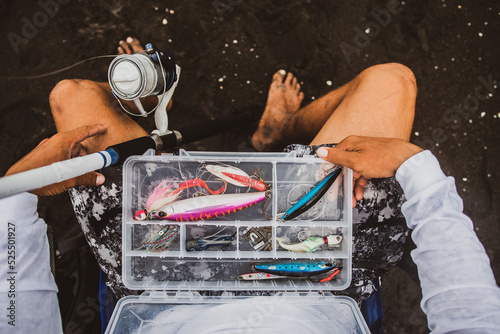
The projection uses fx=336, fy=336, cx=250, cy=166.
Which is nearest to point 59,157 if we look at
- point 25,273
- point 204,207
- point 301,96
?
point 25,273

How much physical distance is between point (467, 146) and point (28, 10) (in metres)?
2.43

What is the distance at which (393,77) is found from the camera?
1.31 m

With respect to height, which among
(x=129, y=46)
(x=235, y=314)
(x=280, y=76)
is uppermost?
(x=129, y=46)

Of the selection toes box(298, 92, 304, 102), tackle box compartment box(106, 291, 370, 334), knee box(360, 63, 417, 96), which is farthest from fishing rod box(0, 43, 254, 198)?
knee box(360, 63, 417, 96)

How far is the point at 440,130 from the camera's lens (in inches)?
70.6

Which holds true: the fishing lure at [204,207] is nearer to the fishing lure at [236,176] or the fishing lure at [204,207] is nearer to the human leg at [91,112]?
the fishing lure at [236,176]

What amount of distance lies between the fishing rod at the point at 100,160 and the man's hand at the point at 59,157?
16 cm

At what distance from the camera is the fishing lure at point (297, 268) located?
1.09m

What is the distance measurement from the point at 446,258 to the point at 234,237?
620 millimetres

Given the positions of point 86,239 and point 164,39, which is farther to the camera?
point 164,39

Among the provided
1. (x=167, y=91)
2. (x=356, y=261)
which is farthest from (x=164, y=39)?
(x=356, y=261)

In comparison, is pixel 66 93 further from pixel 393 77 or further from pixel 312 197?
pixel 393 77

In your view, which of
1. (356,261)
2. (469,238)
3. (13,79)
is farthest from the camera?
(13,79)

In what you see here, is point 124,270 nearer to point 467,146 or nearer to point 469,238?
point 469,238
